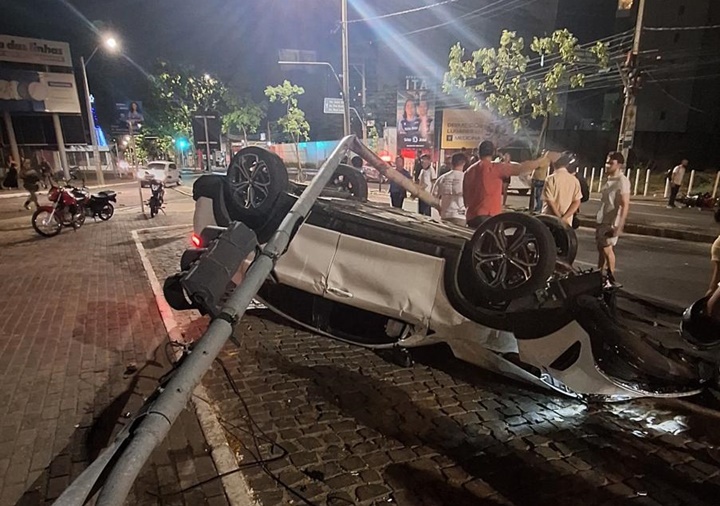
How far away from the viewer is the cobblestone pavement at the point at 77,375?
3.02 metres

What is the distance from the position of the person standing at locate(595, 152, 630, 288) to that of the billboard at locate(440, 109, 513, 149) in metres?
27.6

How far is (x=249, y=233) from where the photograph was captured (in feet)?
8.49

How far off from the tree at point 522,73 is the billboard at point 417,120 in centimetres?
306

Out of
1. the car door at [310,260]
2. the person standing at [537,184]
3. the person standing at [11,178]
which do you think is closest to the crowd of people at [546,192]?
the car door at [310,260]

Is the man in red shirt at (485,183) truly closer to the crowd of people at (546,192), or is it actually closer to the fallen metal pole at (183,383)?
the crowd of people at (546,192)

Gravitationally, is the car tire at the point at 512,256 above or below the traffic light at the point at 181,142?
below

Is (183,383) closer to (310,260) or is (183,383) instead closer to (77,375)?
Answer: (310,260)

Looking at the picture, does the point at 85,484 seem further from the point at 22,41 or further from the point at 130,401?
the point at 22,41

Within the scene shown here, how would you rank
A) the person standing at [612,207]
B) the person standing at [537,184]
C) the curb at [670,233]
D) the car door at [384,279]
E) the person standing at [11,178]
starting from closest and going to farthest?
the car door at [384,279] → the person standing at [612,207] → the curb at [670,233] → the person standing at [537,184] → the person standing at [11,178]

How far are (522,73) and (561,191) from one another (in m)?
24.1

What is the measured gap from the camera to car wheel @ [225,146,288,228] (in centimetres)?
454

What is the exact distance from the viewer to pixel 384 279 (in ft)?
12.9

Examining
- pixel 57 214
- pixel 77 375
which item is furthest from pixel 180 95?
pixel 77 375

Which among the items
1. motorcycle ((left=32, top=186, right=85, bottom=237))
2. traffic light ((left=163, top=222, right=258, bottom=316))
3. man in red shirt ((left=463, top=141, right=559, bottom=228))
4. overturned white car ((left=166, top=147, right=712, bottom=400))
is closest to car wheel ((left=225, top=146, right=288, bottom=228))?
overturned white car ((left=166, top=147, right=712, bottom=400))
